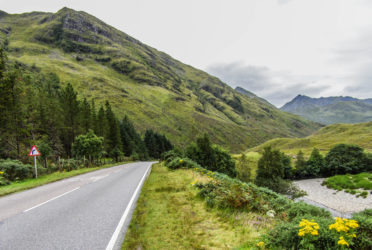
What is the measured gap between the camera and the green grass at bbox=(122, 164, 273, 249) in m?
4.93

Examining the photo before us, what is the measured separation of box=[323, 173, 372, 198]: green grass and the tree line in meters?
58.6

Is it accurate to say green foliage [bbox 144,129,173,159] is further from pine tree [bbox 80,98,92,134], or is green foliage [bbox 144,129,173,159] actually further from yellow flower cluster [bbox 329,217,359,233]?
yellow flower cluster [bbox 329,217,359,233]

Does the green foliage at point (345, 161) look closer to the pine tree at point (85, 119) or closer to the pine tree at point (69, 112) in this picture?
the pine tree at point (85, 119)

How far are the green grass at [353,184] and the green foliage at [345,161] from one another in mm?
9624

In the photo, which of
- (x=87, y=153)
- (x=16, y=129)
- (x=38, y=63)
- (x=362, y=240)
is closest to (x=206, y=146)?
(x=87, y=153)

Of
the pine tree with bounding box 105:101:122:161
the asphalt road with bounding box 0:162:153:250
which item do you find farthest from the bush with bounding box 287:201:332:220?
the pine tree with bounding box 105:101:122:161

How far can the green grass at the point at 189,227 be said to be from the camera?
16.2 feet

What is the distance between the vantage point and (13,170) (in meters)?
18.1

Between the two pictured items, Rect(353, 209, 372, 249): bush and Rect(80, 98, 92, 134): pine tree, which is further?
Rect(80, 98, 92, 134): pine tree

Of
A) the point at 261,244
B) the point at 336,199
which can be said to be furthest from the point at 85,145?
the point at 336,199

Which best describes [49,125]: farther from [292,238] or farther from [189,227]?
[292,238]

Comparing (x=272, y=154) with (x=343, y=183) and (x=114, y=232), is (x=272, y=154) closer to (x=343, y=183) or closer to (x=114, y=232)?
(x=343, y=183)

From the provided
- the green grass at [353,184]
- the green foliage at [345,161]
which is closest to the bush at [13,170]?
the green grass at [353,184]

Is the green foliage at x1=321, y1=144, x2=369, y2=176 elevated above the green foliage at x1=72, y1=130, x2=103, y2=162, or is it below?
below
